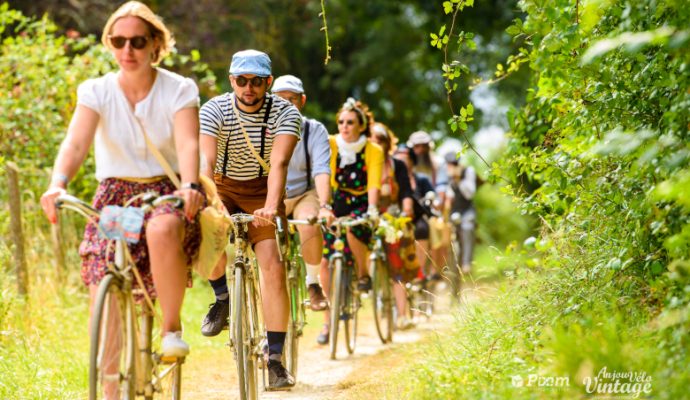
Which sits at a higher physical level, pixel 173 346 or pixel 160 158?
pixel 160 158

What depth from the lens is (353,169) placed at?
1036cm

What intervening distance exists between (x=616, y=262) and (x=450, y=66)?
155cm

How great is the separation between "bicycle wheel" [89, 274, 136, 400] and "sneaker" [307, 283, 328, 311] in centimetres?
409

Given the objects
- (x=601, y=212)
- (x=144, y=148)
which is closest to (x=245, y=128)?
(x=144, y=148)

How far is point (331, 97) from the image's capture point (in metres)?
21.2

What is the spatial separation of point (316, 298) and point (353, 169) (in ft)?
5.49

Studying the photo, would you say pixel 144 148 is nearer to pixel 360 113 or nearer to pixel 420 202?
pixel 360 113

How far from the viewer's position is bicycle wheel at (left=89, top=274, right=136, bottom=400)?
15.7 ft

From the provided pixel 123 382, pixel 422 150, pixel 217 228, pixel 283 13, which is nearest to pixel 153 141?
pixel 217 228

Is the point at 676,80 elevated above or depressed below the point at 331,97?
below

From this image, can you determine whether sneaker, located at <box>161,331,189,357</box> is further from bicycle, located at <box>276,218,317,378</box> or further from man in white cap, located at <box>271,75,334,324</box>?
man in white cap, located at <box>271,75,334,324</box>

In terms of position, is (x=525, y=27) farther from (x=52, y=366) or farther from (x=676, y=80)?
(x=52, y=366)

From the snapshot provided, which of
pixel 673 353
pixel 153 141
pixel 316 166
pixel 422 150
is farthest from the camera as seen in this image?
pixel 422 150

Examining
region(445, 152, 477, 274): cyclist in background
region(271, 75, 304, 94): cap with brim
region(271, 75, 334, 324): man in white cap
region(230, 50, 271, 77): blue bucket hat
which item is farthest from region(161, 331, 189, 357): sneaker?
region(445, 152, 477, 274): cyclist in background
